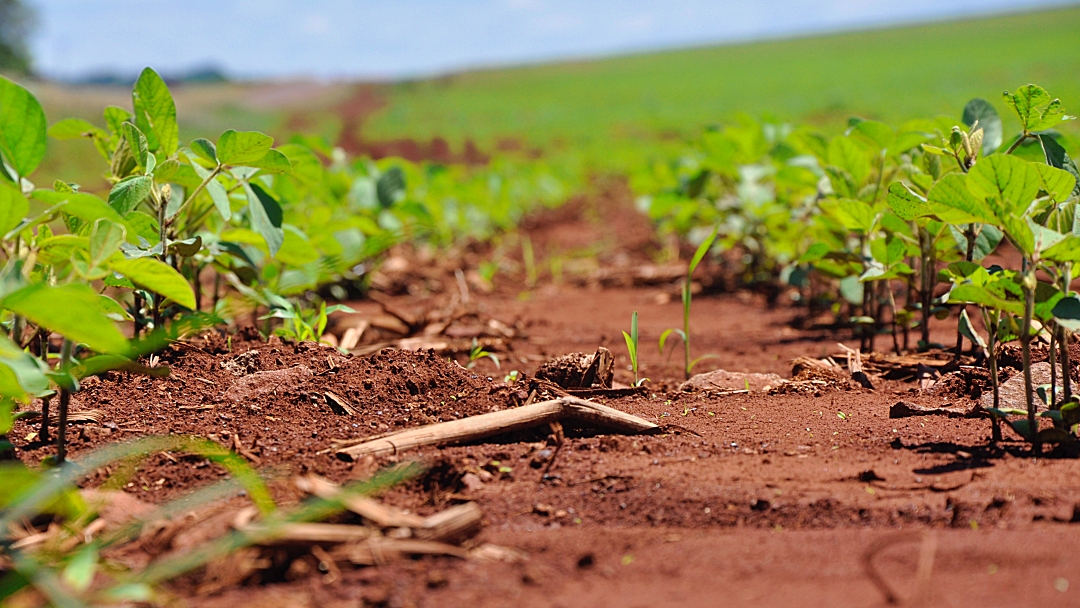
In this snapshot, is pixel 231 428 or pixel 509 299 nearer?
pixel 231 428

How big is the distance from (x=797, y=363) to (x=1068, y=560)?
1233mm

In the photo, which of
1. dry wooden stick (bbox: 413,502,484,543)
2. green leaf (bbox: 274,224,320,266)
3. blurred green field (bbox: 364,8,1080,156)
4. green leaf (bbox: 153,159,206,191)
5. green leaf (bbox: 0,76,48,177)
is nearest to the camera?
dry wooden stick (bbox: 413,502,484,543)

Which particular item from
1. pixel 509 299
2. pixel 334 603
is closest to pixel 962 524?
pixel 334 603

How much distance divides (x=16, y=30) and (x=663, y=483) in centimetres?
5334

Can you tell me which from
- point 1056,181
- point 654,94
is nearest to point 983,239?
point 1056,181

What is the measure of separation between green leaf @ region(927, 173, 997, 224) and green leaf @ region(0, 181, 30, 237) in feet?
5.20

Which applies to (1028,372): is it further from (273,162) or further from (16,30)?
(16,30)

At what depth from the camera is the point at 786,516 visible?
142 centimetres

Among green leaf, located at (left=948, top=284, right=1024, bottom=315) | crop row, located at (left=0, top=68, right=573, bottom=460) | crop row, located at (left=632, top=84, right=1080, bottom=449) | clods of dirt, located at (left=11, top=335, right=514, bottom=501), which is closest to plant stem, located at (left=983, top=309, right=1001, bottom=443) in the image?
crop row, located at (left=632, top=84, right=1080, bottom=449)

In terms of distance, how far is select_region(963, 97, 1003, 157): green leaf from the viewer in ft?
7.83

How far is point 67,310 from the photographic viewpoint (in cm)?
116

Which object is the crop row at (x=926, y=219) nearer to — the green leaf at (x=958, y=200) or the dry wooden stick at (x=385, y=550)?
the green leaf at (x=958, y=200)

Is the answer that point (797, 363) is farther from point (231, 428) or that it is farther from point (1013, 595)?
point (231, 428)

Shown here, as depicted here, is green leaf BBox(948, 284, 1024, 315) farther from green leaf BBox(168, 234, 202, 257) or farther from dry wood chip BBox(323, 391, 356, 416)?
green leaf BBox(168, 234, 202, 257)
